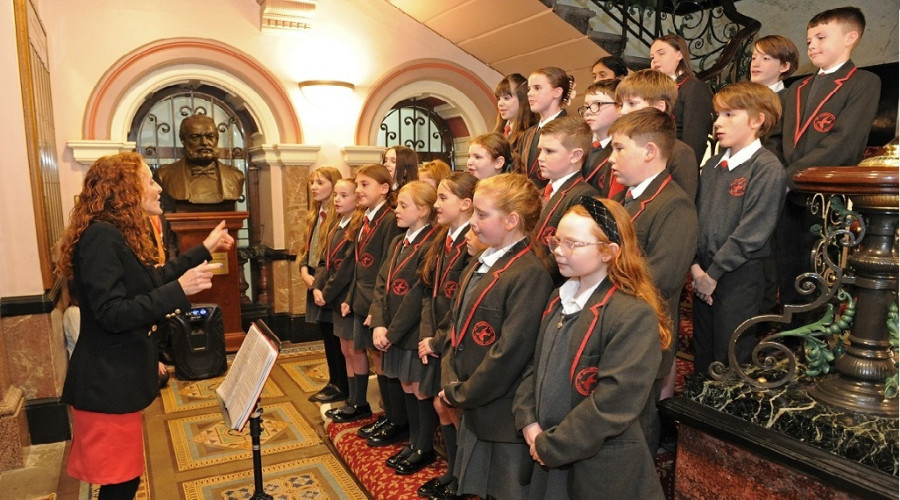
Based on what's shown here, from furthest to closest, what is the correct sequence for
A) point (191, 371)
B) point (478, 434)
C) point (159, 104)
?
point (159, 104)
point (191, 371)
point (478, 434)

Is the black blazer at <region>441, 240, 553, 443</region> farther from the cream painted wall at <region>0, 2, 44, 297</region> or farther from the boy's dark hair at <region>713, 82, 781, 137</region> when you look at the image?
the cream painted wall at <region>0, 2, 44, 297</region>

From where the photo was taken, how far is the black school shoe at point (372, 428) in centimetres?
366

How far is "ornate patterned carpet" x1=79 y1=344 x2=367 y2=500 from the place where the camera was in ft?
10.9

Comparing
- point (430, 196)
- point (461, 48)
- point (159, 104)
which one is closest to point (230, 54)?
point (159, 104)

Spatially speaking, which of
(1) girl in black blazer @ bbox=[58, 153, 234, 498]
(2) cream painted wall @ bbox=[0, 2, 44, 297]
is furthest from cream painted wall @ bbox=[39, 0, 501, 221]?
(1) girl in black blazer @ bbox=[58, 153, 234, 498]

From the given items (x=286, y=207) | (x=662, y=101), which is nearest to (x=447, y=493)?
(x=662, y=101)

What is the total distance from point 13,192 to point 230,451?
191cm

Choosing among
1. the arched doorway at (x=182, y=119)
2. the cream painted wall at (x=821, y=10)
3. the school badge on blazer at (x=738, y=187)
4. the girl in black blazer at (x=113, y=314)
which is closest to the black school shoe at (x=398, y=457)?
the girl in black blazer at (x=113, y=314)

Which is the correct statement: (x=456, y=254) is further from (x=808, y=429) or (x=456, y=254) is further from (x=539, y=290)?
(x=808, y=429)

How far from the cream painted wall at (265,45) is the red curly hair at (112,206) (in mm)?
3282

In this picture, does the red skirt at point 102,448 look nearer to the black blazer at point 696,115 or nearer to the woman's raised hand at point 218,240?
the woman's raised hand at point 218,240

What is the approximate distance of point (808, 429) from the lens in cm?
182

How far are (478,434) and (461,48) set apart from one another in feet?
16.0

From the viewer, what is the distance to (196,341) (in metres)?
4.96
